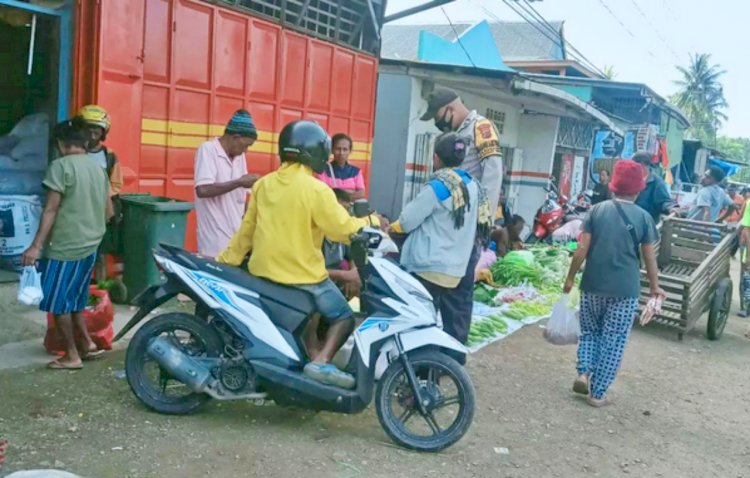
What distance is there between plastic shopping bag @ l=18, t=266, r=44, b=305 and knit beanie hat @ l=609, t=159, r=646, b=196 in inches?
151

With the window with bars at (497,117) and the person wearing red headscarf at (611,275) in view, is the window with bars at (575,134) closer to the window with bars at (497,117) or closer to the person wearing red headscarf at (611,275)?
the window with bars at (497,117)

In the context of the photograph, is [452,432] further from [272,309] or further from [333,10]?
[333,10]

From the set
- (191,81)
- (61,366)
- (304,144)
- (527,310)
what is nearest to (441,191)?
(304,144)

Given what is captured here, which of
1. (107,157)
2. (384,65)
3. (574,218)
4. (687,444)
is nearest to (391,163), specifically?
(384,65)

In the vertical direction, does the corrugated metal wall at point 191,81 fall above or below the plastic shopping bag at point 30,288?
→ above

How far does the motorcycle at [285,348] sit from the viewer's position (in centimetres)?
372

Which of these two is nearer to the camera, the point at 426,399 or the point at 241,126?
the point at 426,399

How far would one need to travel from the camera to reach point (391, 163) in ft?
35.7

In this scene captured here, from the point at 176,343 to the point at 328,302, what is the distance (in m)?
0.87

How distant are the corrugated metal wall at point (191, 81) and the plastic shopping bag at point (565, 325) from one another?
3.87 m

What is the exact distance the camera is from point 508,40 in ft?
110

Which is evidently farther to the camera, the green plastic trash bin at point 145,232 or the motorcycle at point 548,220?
the motorcycle at point 548,220

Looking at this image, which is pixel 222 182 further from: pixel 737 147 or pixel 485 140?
pixel 737 147

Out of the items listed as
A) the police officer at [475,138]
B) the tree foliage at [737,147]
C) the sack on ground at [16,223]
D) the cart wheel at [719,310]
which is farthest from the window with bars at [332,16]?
the tree foliage at [737,147]
